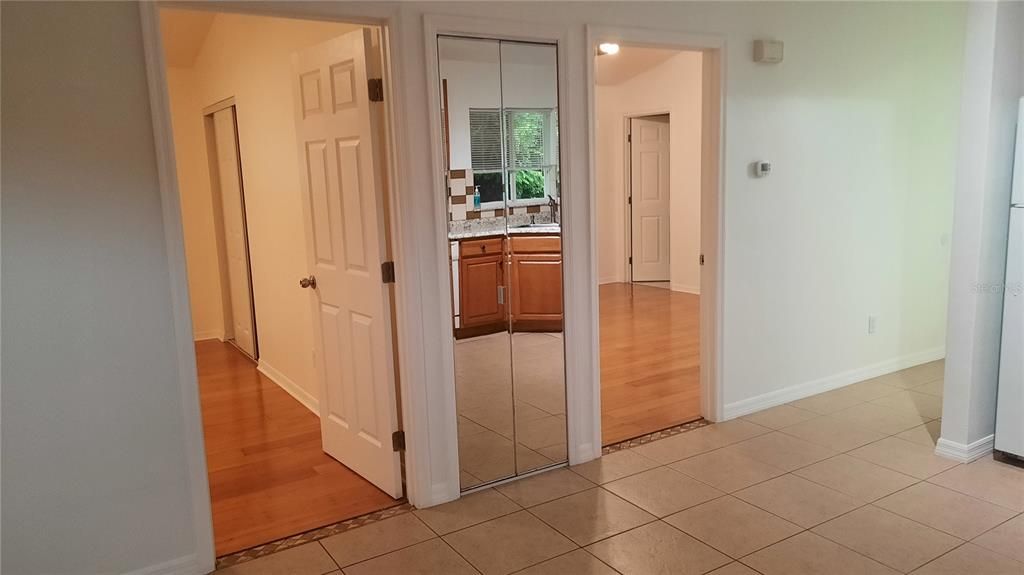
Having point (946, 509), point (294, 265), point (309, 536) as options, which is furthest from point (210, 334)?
point (946, 509)

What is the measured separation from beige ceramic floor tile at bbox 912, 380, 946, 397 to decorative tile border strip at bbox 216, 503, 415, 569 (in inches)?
129

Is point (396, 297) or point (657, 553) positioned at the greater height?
point (396, 297)

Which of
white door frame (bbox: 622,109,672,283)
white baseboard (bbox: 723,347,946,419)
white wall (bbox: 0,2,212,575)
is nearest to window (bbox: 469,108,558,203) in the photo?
white wall (bbox: 0,2,212,575)

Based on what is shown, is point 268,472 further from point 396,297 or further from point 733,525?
point 733,525

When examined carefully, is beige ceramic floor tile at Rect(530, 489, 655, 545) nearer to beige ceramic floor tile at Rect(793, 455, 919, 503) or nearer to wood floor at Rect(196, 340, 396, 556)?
wood floor at Rect(196, 340, 396, 556)

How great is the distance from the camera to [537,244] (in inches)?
127

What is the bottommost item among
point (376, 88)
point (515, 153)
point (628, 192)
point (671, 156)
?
point (628, 192)

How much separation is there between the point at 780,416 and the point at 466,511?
2010mm

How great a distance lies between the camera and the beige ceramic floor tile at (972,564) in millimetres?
2449

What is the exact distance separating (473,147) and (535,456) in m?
1.47

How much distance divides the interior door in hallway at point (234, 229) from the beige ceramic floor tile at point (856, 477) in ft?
13.3

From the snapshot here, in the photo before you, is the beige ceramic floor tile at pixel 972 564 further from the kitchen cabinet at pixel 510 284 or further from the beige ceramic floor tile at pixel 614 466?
the kitchen cabinet at pixel 510 284

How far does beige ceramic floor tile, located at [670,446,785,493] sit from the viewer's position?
10.6 feet

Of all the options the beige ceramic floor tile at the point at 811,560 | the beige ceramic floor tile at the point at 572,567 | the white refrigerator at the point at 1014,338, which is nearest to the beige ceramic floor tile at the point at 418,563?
the beige ceramic floor tile at the point at 572,567
